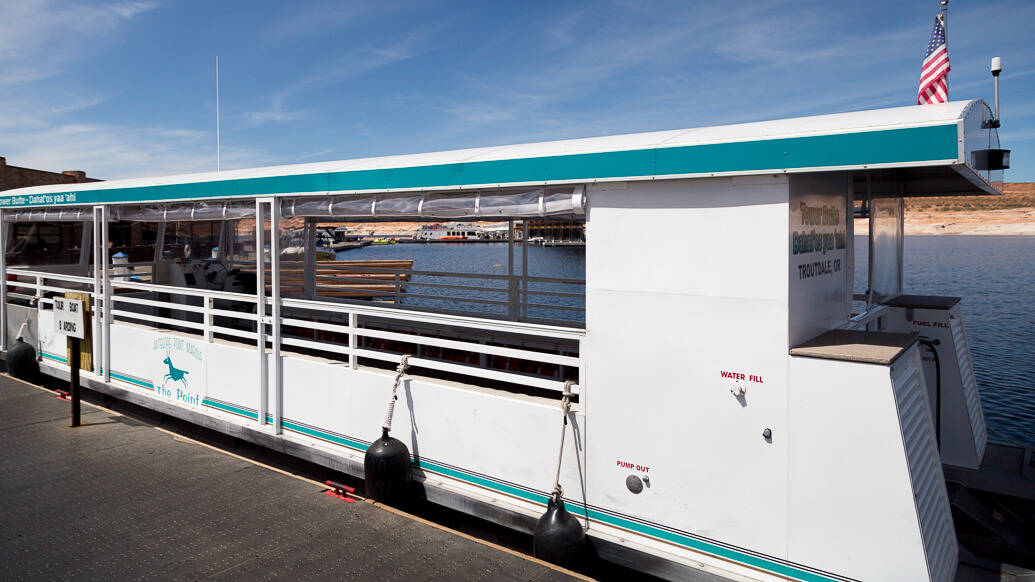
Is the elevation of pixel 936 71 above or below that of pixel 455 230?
above

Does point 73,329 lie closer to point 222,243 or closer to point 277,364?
point 222,243

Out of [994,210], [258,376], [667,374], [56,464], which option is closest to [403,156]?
[258,376]

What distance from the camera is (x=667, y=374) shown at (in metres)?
4.40

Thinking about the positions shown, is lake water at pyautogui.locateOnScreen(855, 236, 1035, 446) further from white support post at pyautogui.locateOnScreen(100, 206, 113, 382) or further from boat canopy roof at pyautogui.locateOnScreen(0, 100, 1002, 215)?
white support post at pyautogui.locateOnScreen(100, 206, 113, 382)

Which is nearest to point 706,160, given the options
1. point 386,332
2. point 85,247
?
point 386,332

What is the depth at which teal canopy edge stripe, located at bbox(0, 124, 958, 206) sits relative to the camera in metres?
3.54

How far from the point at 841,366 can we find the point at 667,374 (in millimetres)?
1016

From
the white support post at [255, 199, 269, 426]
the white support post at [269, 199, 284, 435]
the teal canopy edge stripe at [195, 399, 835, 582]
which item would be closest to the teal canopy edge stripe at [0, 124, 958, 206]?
the white support post at [255, 199, 269, 426]

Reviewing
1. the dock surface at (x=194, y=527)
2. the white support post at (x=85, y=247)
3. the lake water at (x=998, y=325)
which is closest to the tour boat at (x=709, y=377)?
the dock surface at (x=194, y=527)

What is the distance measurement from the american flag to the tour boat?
367 millimetres

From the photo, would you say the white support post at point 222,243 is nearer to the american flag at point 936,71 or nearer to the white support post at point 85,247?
the white support post at point 85,247

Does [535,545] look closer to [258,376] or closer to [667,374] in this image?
[667,374]

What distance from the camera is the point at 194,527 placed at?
5242 millimetres

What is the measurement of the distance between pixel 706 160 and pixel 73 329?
7.24m
